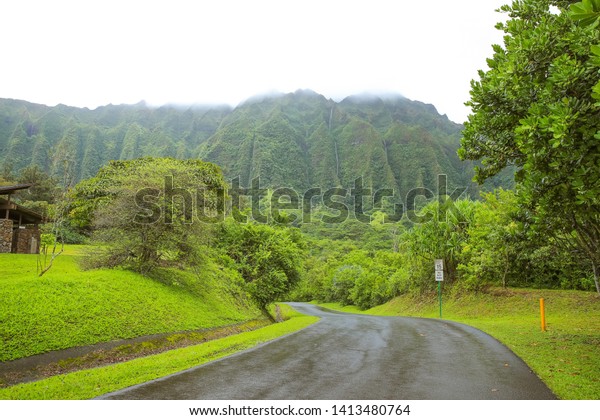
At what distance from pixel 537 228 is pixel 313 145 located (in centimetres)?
15380

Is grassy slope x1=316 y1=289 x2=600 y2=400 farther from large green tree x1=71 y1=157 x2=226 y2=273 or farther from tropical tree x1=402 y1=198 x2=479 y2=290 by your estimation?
large green tree x1=71 y1=157 x2=226 y2=273

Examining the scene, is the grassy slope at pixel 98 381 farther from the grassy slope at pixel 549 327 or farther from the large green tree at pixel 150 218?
the large green tree at pixel 150 218

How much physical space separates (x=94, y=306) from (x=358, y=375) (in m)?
10.1

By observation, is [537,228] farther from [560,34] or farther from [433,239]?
[433,239]

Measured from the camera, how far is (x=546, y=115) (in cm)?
757

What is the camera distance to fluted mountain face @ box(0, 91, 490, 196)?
125 m

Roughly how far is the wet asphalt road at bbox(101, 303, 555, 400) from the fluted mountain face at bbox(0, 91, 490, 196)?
9660cm

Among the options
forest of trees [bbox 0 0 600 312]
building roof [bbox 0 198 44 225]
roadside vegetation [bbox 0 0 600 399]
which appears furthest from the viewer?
building roof [bbox 0 198 44 225]

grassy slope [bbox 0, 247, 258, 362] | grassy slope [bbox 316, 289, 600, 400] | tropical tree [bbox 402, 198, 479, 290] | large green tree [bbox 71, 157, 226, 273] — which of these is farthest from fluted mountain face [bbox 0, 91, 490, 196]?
large green tree [bbox 71, 157, 226, 273]

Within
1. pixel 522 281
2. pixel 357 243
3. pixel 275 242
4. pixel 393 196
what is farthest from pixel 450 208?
pixel 393 196

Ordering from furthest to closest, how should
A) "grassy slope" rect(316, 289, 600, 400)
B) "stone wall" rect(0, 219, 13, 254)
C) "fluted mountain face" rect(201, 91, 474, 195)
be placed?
"fluted mountain face" rect(201, 91, 474, 195) < "stone wall" rect(0, 219, 13, 254) < "grassy slope" rect(316, 289, 600, 400)

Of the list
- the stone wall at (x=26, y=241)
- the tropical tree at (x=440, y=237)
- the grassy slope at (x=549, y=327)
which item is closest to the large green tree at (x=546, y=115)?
the grassy slope at (x=549, y=327)

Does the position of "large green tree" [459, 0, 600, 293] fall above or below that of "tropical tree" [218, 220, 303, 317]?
above

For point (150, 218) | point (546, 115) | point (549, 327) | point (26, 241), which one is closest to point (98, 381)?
point (546, 115)
